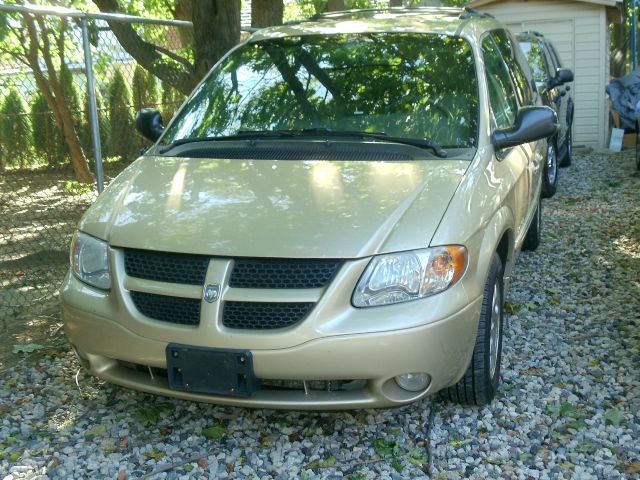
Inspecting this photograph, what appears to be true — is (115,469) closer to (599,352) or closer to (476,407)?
(476,407)

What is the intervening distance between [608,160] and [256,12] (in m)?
7.09

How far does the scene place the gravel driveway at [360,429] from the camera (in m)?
3.40

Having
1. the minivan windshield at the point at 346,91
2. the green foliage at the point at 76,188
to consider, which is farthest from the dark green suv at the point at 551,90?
the green foliage at the point at 76,188

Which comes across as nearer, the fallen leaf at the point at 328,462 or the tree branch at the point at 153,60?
the fallen leaf at the point at 328,462

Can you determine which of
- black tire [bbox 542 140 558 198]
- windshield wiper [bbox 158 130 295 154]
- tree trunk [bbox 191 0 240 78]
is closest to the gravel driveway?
windshield wiper [bbox 158 130 295 154]

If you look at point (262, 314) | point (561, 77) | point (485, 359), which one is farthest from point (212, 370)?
point (561, 77)

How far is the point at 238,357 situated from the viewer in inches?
121

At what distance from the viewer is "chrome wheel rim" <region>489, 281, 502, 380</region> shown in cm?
385

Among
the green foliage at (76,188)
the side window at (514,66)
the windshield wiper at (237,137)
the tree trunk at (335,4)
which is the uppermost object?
the tree trunk at (335,4)

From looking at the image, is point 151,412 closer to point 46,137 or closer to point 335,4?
point 46,137

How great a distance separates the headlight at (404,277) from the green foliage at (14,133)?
964cm

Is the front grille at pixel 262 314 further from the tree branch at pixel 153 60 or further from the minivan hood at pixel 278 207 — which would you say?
the tree branch at pixel 153 60

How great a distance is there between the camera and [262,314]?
311 cm

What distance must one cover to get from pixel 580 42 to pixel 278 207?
13181 millimetres
